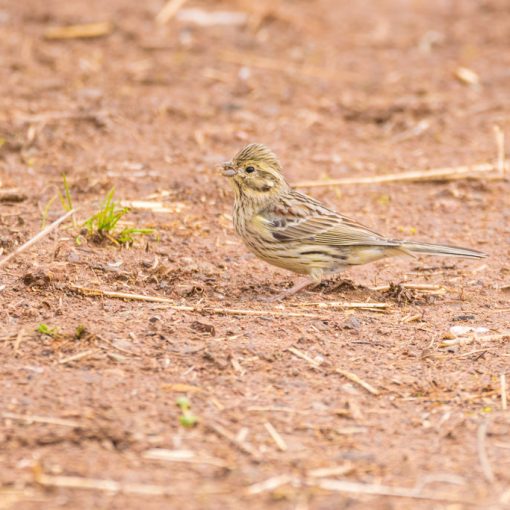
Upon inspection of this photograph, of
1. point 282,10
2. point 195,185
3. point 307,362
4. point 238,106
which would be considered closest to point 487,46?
point 282,10

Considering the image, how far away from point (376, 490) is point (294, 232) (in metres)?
3.39

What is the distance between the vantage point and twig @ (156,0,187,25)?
14.8 metres

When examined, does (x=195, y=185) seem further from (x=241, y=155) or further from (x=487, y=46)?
(x=487, y=46)

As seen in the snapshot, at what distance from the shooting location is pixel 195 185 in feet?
31.7

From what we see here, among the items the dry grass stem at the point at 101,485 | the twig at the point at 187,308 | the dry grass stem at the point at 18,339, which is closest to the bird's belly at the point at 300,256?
the twig at the point at 187,308

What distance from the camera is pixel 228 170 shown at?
330 inches

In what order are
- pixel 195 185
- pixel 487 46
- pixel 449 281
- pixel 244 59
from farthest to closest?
pixel 487 46 → pixel 244 59 → pixel 195 185 → pixel 449 281

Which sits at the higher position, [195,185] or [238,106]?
[238,106]

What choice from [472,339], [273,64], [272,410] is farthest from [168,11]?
[272,410]

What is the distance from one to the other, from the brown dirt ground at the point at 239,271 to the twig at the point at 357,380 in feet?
0.18

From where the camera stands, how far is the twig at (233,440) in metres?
5.24

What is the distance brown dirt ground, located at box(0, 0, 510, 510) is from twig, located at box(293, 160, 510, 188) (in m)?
0.10

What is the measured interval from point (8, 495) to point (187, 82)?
871 cm

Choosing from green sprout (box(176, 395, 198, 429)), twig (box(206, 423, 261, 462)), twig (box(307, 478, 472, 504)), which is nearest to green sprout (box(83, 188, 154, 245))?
green sprout (box(176, 395, 198, 429))
